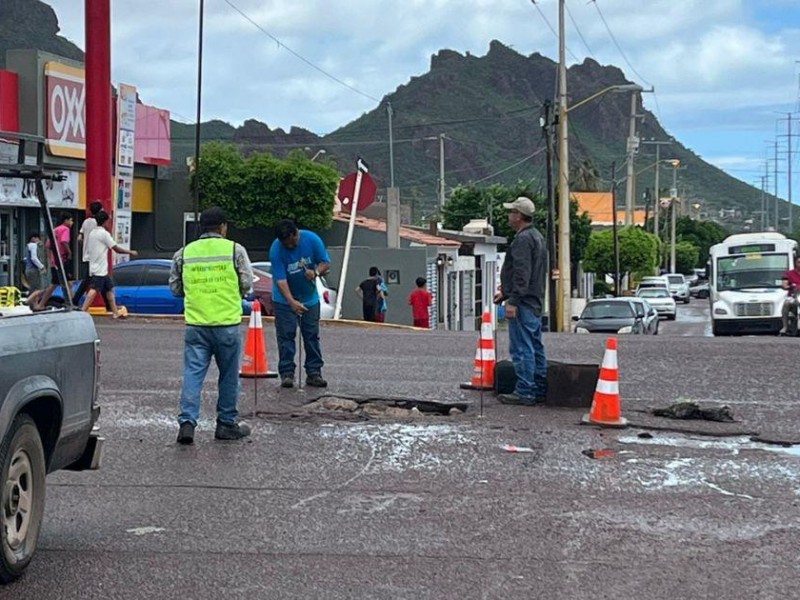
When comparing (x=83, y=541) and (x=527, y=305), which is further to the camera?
(x=527, y=305)

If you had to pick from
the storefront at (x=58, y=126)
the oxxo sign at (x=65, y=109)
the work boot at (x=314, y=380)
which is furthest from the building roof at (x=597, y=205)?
the work boot at (x=314, y=380)

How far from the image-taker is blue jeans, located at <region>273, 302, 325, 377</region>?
11797 millimetres

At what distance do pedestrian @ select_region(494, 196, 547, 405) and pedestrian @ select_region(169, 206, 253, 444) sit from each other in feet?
9.76

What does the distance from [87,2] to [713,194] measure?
163m

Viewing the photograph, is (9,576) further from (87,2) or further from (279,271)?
(87,2)

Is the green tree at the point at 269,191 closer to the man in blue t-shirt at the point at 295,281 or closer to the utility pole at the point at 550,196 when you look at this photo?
the utility pole at the point at 550,196

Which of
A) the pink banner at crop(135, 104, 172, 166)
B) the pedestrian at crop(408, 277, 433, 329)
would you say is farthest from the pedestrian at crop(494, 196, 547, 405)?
the pink banner at crop(135, 104, 172, 166)

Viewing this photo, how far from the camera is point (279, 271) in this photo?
38.1 feet

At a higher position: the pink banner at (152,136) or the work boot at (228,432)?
the pink banner at (152,136)

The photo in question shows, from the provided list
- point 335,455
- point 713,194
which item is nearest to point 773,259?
point 335,455

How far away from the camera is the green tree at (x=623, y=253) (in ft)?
224

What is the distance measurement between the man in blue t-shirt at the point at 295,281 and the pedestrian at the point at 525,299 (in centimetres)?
180

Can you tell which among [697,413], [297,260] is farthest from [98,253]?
[697,413]

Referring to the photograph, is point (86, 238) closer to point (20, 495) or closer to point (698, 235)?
point (20, 495)
